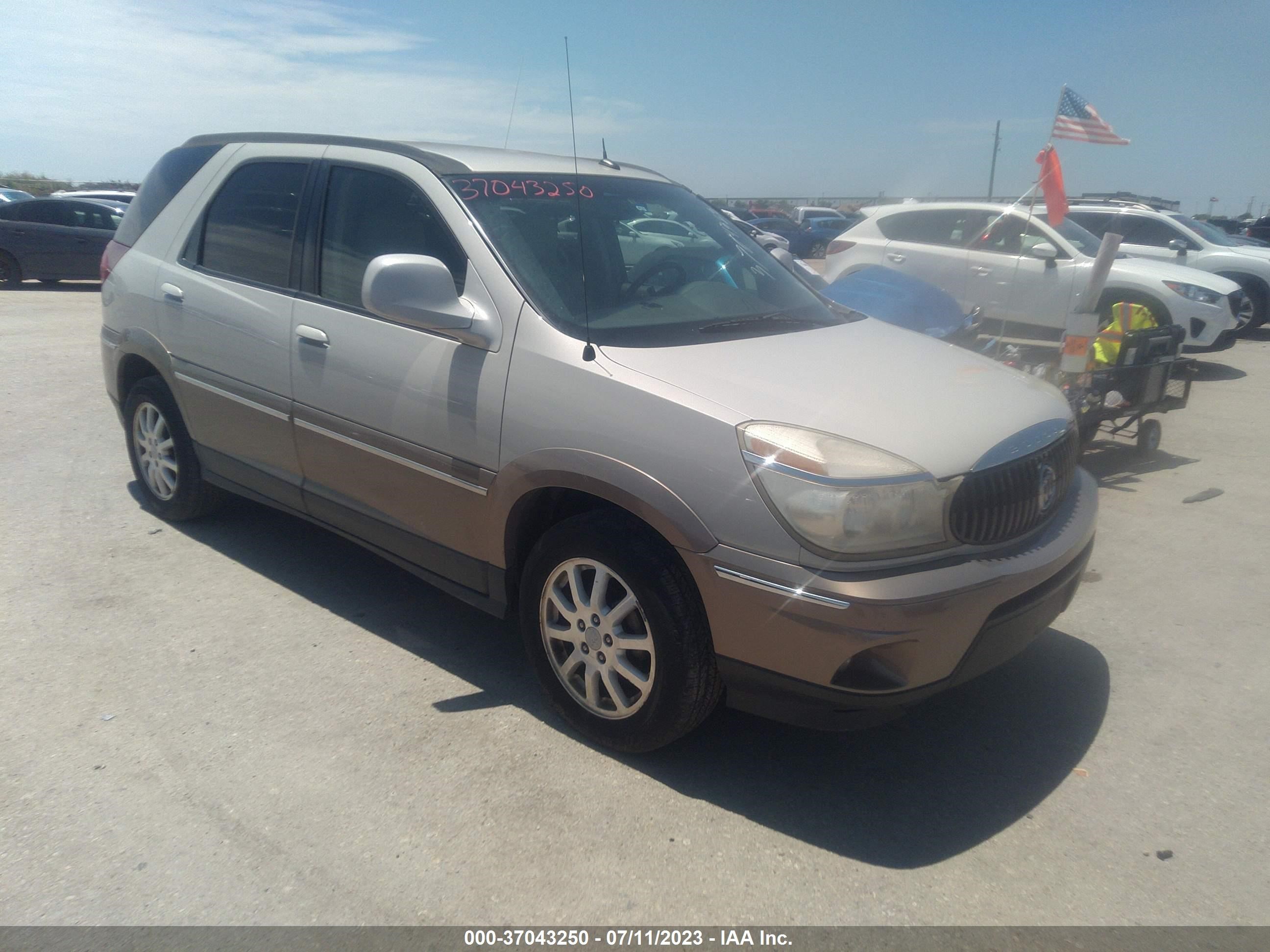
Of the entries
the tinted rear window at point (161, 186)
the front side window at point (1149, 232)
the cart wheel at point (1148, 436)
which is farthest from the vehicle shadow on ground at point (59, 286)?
the front side window at point (1149, 232)

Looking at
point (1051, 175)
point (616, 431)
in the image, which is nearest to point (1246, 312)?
point (1051, 175)

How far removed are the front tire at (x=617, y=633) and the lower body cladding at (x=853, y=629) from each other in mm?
97

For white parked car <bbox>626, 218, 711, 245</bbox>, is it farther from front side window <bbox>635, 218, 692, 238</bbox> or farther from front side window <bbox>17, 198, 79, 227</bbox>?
front side window <bbox>17, 198, 79, 227</bbox>

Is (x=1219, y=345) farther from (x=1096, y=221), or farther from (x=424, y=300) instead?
(x=424, y=300)

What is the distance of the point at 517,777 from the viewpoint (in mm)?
3062

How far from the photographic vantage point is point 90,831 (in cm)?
275

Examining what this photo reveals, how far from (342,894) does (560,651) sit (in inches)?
40.6

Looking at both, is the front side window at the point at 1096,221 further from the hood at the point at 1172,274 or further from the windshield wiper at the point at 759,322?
the windshield wiper at the point at 759,322

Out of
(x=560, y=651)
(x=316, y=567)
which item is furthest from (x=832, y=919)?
(x=316, y=567)

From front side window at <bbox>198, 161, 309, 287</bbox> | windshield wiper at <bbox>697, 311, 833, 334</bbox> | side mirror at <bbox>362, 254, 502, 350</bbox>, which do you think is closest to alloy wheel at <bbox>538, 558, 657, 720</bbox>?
side mirror at <bbox>362, 254, 502, 350</bbox>

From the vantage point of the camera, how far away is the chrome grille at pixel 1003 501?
274cm

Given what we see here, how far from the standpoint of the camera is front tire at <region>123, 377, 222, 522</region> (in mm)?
4801

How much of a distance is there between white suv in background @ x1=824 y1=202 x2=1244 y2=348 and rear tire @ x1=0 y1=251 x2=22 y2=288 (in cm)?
1371

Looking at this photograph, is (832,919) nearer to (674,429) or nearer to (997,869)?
(997,869)
